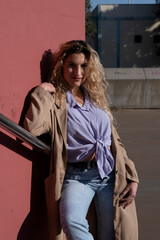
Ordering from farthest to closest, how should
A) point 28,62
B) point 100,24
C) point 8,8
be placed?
point 100,24
point 28,62
point 8,8

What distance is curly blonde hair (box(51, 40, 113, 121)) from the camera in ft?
8.00

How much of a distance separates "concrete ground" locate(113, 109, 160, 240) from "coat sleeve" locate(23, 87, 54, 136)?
6.33ft

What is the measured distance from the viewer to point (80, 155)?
229 centimetres

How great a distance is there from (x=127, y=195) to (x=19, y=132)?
0.88 meters

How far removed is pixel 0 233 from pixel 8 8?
1193 mm

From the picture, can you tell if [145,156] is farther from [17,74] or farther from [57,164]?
[17,74]

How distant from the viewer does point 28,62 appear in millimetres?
2275

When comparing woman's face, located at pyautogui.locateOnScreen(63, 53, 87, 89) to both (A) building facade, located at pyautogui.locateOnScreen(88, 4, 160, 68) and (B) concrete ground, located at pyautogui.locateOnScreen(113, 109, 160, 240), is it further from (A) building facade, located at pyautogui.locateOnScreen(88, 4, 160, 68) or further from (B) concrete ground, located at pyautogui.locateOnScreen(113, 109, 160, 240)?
(A) building facade, located at pyautogui.locateOnScreen(88, 4, 160, 68)

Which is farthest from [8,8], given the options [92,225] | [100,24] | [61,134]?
[100,24]

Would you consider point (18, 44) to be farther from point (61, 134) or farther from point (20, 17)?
point (61, 134)

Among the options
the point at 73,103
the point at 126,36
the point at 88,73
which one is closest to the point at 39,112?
the point at 73,103

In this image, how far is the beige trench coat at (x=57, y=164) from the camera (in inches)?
85.8

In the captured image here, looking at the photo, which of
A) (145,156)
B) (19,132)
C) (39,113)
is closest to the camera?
(19,132)

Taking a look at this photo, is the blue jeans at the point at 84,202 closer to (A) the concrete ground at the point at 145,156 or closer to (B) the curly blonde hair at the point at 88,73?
(B) the curly blonde hair at the point at 88,73
